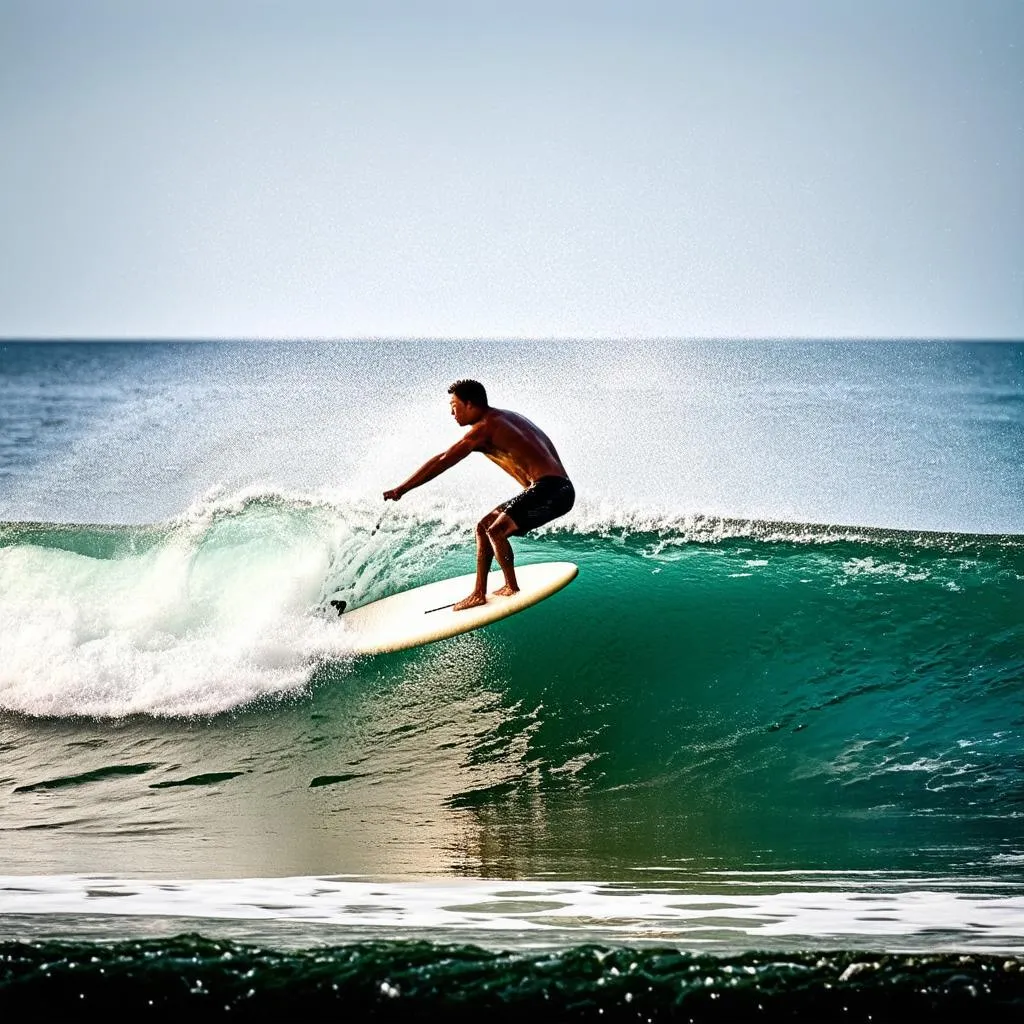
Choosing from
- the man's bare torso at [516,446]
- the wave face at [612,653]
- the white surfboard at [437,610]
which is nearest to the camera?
the wave face at [612,653]

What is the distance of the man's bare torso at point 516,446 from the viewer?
6.61 meters

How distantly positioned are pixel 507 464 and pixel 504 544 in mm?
368

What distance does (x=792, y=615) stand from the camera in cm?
766

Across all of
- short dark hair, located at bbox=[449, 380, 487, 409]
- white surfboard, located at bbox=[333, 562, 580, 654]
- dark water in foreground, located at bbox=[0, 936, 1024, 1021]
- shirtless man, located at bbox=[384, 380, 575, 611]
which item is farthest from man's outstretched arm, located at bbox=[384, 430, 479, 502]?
dark water in foreground, located at bbox=[0, 936, 1024, 1021]

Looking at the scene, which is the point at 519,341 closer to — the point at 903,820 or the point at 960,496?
the point at 960,496

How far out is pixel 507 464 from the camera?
6.78 meters

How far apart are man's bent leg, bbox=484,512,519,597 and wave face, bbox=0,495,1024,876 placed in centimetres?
48

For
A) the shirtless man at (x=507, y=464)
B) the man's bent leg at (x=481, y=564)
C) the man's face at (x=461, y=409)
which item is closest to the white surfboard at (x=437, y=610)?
the man's bent leg at (x=481, y=564)

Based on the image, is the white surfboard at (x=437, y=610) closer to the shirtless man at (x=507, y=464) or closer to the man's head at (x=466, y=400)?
the shirtless man at (x=507, y=464)

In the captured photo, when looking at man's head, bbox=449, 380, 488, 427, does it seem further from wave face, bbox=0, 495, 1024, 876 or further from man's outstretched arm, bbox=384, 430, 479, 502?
wave face, bbox=0, 495, 1024, 876

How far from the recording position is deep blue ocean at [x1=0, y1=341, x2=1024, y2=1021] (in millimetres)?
3416

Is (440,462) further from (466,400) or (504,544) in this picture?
(504,544)

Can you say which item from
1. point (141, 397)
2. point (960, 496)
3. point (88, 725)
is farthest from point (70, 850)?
point (141, 397)

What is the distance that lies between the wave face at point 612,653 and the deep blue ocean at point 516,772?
21 millimetres
